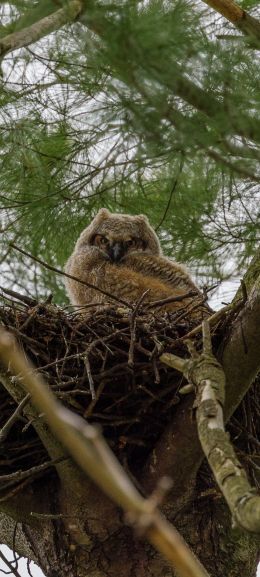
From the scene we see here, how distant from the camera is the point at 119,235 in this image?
15.4 feet

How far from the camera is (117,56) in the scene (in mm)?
2932

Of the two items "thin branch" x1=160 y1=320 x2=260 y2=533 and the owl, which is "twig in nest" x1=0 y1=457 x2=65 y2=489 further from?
the owl

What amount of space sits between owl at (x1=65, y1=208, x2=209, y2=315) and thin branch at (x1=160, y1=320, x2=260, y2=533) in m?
1.75

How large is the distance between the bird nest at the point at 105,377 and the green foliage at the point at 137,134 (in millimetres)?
765

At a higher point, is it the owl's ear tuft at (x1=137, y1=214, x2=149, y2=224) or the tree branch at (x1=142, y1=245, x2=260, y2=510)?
the owl's ear tuft at (x1=137, y1=214, x2=149, y2=224)

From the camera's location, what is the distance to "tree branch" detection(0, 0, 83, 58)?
2684 millimetres

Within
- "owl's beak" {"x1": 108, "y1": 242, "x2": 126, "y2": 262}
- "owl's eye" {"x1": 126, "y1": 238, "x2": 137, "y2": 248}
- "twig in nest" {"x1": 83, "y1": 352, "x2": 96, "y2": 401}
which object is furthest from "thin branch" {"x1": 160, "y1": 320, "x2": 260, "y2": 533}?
"owl's eye" {"x1": 126, "y1": 238, "x2": 137, "y2": 248}

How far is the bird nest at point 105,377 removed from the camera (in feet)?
9.65

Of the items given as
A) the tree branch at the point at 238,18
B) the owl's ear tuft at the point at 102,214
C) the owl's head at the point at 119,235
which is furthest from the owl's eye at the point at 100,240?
the tree branch at the point at 238,18

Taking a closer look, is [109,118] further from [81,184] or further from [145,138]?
[81,184]

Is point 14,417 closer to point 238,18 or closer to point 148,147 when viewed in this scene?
point 148,147

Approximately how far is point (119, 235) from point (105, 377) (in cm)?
184

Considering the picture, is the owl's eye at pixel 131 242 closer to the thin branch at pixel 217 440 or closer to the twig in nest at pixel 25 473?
the twig in nest at pixel 25 473

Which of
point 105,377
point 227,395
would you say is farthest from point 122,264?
→ point 227,395
